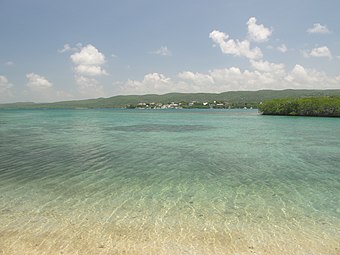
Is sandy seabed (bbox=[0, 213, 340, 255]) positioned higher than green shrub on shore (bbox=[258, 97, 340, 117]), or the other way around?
sandy seabed (bbox=[0, 213, 340, 255])

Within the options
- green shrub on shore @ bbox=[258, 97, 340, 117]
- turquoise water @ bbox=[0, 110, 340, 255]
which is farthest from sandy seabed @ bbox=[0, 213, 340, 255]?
A: green shrub on shore @ bbox=[258, 97, 340, 117]

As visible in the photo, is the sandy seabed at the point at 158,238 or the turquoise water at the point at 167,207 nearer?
the sandy seabed at the point at 158,238

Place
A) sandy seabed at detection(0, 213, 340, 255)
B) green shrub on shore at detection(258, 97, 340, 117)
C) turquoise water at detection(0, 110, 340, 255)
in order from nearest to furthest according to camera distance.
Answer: sandy seabed at detection(0, 213, 340, 255) < turquoise water at detection(0, 110, 340, 255) < green shrub on shore at detection(258, 97, 340, 117)

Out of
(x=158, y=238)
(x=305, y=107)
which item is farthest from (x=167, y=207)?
(x=305, y=107)

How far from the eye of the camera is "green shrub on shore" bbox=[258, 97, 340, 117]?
3725 inches

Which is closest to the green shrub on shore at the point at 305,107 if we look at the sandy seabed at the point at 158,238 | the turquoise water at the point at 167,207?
the turquoise water at the point at 167,207

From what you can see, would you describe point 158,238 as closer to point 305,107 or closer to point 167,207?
point 167,207

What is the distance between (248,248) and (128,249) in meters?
3.07

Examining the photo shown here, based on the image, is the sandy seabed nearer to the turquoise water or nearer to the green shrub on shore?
the turquoise water

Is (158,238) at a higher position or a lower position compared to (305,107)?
higher

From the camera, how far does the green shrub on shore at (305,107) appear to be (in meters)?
94.6

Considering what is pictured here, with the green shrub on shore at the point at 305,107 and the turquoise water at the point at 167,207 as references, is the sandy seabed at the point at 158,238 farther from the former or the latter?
Answer: the green shrub on shore at the point at 305,107

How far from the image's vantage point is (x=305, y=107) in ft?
338

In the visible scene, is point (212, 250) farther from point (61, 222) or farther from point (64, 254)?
point (61, 222)
